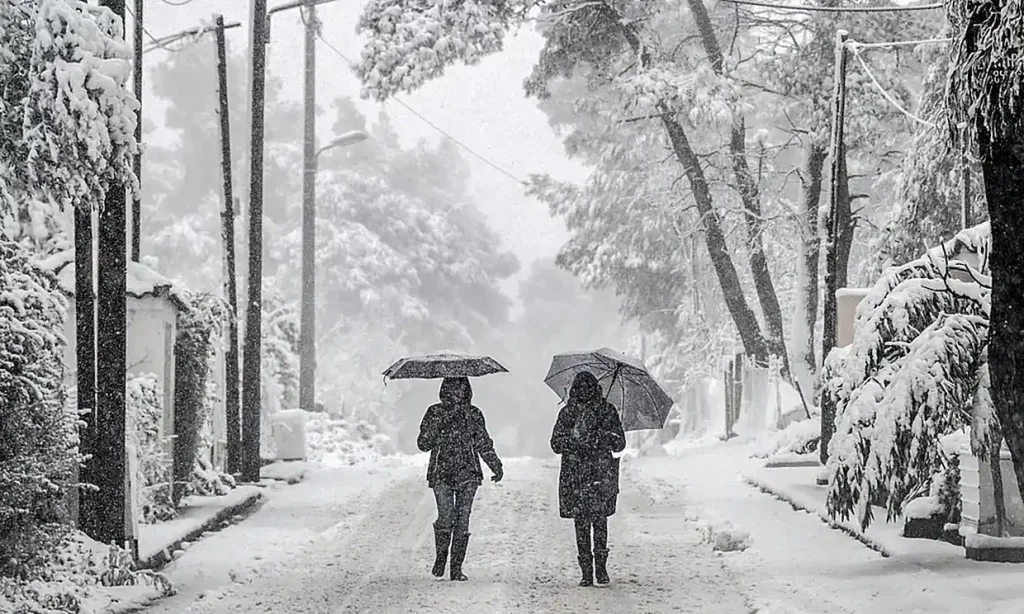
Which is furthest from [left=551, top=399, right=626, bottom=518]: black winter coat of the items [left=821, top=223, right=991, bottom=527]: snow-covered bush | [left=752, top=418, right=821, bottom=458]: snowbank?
[left=752, top=418, right=821, bottom=458]: snowbank

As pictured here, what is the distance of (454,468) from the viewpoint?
11.4 m

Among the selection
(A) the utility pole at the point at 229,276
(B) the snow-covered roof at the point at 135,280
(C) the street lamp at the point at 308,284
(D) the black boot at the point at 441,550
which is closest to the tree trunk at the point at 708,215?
(C) the street lamp at the point at 308,284

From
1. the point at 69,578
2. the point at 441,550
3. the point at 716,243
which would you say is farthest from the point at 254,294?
the point at 69,578

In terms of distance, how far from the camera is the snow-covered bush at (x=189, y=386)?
16.6m

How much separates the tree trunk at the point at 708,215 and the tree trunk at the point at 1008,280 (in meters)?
18.5

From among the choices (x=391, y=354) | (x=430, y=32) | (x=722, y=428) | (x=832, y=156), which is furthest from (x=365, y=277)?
(x=832, y=156)

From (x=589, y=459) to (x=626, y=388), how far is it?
1.52 m

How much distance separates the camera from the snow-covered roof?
14516 mm

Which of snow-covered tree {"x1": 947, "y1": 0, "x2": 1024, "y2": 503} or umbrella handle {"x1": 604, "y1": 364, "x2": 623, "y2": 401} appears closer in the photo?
snow-covered tree {"x1": 947, "y1": 0, "x2": 1024, "y2": 503}

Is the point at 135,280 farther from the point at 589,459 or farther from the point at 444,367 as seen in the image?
the point at 589,459

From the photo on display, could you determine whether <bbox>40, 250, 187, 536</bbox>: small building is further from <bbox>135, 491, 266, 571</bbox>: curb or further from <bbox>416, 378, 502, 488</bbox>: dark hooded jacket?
<bbox>416, 378, 502, 488</bbox>: dark hooded jacket

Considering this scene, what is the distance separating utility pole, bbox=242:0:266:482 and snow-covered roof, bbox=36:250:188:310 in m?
3.81

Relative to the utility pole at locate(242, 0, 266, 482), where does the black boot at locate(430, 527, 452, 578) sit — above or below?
below

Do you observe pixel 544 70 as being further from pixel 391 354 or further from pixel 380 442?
pixel 391 354
